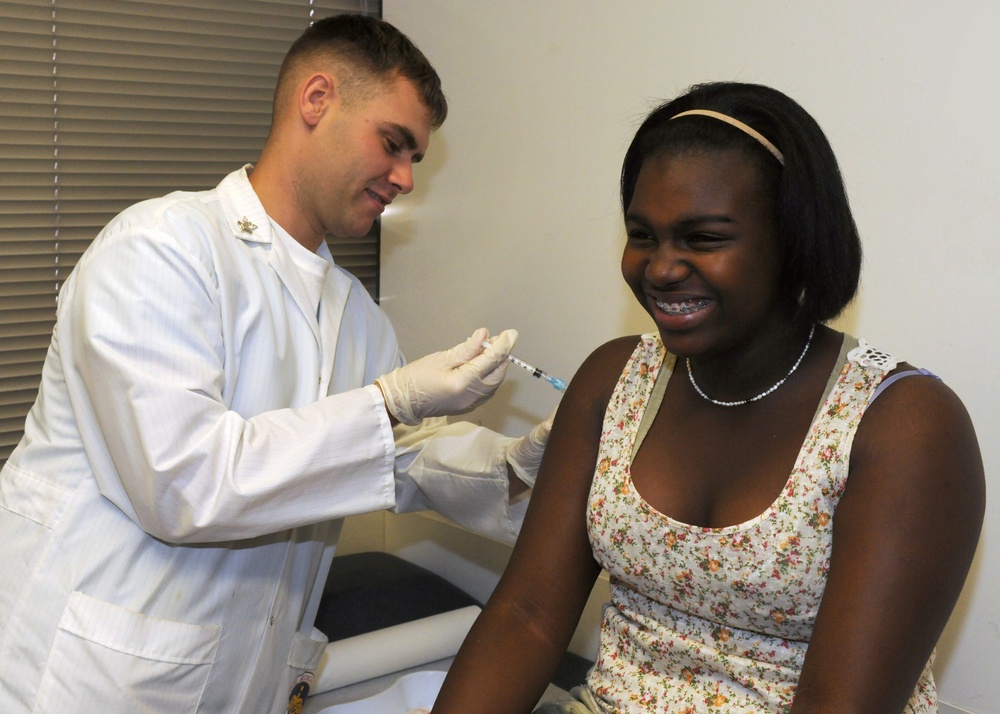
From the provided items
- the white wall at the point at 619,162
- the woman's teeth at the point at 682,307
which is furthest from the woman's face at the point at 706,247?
the white wall at the point at 619,162

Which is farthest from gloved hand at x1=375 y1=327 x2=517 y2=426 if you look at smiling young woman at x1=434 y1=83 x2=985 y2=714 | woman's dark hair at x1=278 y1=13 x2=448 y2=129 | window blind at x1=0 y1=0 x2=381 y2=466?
window blind at x1=0 y1=0 x2=381 y2=466

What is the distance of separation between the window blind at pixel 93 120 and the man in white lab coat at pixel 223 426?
0.64 metres

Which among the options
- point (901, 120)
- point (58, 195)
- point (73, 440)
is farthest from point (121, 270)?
point (901, 120)

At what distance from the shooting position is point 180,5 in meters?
2.31

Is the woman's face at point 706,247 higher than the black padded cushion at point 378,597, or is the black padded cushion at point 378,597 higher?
the woman's face at point 706,247

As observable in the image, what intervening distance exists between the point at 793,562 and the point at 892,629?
135 mm

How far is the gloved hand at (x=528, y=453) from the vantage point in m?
1.70

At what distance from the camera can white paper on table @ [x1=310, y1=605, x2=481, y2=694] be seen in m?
1.87

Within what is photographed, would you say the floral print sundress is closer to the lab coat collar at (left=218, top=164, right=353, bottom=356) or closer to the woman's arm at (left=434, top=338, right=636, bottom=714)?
the woman's arm at (left=434, top=338, right=636, bottom=714)

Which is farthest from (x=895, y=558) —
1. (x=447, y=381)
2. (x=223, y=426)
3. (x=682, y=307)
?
(x=223, y=426)

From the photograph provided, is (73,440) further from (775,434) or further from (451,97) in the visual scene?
(451,97)

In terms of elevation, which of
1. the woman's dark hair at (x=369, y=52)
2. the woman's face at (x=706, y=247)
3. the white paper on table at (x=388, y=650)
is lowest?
the white paper on table at (x=388, y=650)

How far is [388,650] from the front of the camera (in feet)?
6.30

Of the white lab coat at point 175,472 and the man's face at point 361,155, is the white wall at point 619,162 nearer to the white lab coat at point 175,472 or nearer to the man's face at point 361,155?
the man's face at point 361,155
